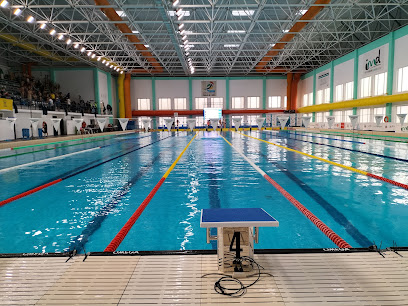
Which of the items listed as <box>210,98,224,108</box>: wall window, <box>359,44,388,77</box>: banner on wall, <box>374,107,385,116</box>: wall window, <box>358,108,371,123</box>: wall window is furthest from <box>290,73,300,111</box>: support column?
<box>374,107,385,116</box>: wall window

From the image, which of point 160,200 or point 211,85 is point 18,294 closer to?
point 160,200

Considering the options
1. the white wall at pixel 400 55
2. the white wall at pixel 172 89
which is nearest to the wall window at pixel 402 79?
the white wall at pixel 400 55

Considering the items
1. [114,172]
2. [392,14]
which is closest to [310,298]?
[114,172]

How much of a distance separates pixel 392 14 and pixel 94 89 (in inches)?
1005

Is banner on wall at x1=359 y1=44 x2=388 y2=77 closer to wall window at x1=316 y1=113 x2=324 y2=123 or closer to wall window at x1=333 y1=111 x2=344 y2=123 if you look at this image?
wall window at x1=333 y1=111 x2=344 y2=123

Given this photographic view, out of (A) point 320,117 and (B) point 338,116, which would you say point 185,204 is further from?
(A) point 320,117

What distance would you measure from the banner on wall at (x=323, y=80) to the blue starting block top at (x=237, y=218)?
28.8 m

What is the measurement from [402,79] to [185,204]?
19.7 meters

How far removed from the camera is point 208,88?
113 feet

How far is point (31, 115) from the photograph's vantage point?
61.8ft

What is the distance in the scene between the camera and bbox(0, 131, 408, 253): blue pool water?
3062mm

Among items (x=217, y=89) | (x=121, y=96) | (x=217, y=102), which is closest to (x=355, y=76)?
(x=217, y=89)

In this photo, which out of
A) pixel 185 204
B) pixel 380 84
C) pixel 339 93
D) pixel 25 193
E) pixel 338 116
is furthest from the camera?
pixel 339 93

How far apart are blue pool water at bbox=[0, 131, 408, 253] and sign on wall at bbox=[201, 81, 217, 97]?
91.8 feet
